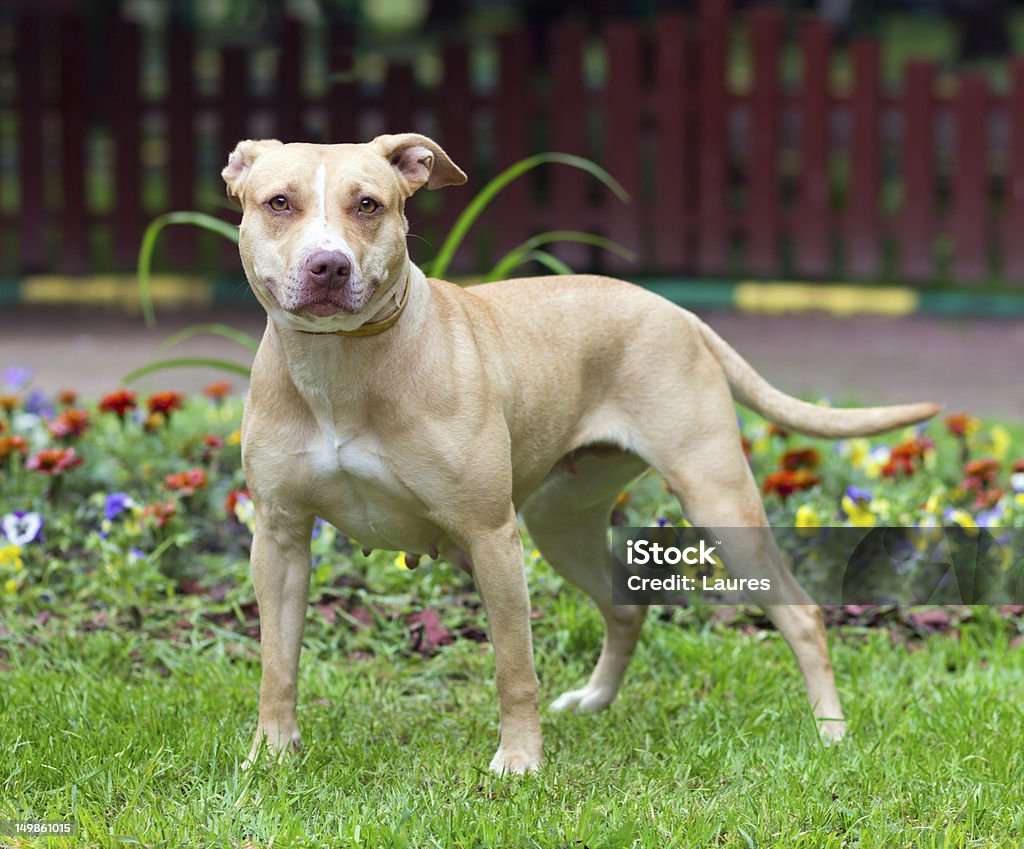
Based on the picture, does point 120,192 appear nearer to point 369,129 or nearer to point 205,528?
point 369,129

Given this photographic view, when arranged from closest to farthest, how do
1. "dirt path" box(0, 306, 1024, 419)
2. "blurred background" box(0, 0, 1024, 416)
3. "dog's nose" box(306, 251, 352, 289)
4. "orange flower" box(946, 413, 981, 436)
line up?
"dog's nose" box(306, 251, 352, 289)
"orange flower" box(946, 413, 981, 436)
"dirt path" box(0, 306, 1024, 419)
"blurred background" box(0, 0, 1024, 416)

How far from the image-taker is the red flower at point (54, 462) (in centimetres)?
524

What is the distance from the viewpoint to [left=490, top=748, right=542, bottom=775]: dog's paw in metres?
3.89

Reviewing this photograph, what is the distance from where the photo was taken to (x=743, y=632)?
5.13 meters

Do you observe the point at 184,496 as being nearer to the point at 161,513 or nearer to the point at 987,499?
the point at 161,513

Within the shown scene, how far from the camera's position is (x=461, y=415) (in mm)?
3775

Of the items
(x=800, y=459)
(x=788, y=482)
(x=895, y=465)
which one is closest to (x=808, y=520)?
(x=788, y=482)

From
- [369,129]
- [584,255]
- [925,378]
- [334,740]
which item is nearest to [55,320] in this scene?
[369,129]

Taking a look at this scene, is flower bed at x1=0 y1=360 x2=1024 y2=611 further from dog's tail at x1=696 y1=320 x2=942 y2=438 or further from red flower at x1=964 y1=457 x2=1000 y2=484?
dog's tail at x1=696 y1=320 x2=942 y2=438

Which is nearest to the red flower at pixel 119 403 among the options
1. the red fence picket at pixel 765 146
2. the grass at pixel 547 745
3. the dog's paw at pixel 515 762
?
the grass at pixel 547 745

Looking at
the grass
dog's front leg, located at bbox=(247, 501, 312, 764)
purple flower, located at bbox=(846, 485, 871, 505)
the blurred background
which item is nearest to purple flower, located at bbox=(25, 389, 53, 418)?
the grass

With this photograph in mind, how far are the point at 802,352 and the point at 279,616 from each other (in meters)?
6.57

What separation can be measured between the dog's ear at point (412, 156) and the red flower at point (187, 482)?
5.80 ft

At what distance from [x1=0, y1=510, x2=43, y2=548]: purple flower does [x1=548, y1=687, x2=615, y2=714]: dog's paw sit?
1.81m
